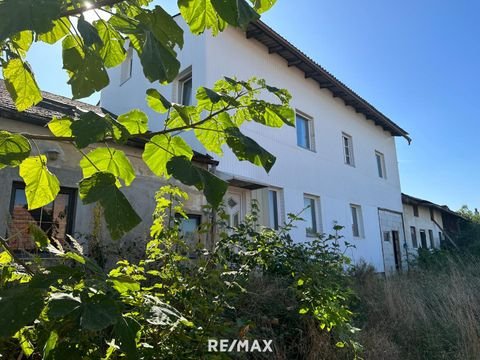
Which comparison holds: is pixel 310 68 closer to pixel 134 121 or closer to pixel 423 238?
pixel 134 121

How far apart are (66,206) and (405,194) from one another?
17552mm

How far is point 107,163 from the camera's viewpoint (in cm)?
127

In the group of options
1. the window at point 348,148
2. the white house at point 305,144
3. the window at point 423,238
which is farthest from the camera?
the window at point 423,238

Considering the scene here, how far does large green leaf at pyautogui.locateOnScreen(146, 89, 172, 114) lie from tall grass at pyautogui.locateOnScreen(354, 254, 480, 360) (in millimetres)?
4157

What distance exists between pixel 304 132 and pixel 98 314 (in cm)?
1181

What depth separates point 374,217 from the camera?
14.8 meters

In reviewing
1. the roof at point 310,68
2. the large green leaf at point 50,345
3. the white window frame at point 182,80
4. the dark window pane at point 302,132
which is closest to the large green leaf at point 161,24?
→ the large green leaf at point 50,345

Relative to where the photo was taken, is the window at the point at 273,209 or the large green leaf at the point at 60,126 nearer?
the large green leaf at the point at 60,126

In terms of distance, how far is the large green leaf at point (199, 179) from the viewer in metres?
1.00

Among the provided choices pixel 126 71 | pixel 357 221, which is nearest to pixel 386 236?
pixel 357 221

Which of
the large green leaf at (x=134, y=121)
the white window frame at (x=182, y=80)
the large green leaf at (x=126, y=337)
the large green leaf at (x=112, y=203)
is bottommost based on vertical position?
the large green leaf at (x=126, y=337)

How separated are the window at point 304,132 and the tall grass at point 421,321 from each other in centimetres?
565

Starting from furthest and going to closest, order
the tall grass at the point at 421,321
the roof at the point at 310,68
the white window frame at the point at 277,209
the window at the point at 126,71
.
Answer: the window at the point at 126,71
the roof at the point at 310,68
the white window frame at the point at 277,209
the tall grass at the point at 421,321

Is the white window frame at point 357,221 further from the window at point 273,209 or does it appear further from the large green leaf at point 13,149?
the large green leaf at point 13,149
